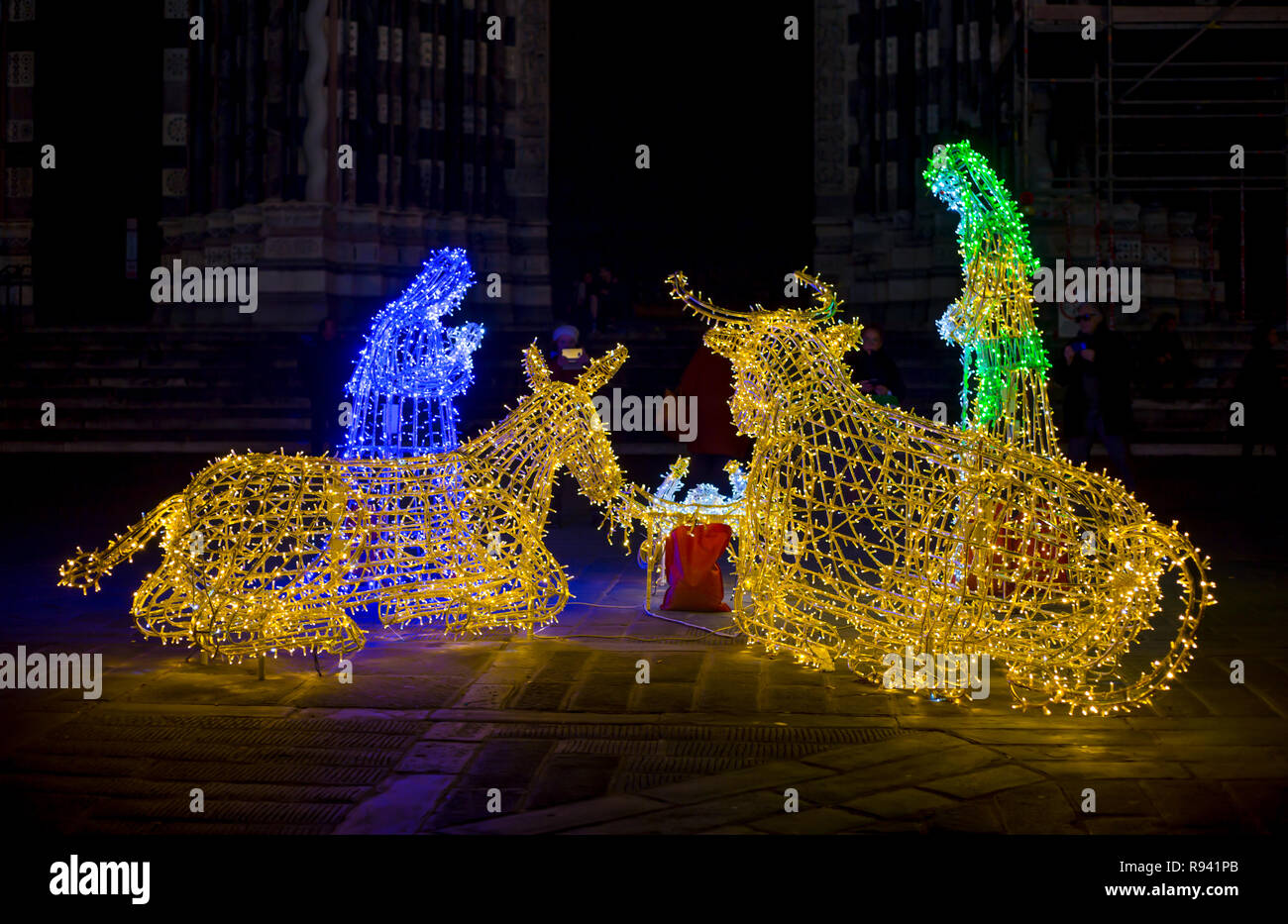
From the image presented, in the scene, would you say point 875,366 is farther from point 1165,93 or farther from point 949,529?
point 1165,93

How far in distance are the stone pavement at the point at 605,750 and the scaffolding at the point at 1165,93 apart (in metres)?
10.3

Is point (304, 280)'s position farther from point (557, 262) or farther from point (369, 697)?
point (369, 697)

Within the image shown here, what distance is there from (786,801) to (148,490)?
376 inches

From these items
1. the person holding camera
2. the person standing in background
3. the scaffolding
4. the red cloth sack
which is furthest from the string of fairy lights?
the scaffolding

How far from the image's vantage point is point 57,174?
68.3ft

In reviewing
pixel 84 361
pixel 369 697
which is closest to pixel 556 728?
pixel 369 697

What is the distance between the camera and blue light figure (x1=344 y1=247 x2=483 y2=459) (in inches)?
278

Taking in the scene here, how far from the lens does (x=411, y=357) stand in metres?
7.19

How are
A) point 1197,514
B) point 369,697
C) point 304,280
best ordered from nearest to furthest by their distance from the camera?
1. point 369,697
2. point 1197,514
3. point 304,280

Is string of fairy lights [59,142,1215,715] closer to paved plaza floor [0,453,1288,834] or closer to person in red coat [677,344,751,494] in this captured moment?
paved plaza floor [0,453,1288,834]

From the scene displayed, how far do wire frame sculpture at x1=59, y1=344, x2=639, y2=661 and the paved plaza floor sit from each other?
0.18 m

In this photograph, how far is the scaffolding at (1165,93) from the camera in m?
14.5

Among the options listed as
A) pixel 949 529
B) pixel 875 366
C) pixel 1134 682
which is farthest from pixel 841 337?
pixel 875 366

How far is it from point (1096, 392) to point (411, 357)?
17.0 feet
